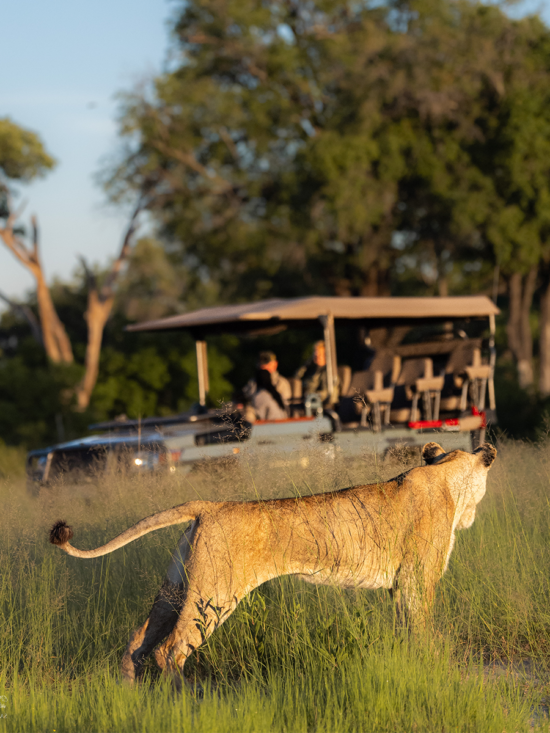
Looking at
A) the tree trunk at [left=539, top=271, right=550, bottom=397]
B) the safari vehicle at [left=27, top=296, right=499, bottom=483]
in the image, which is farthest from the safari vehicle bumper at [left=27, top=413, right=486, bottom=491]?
the tree trunk at [left=539, top=271, right=550, bottom=397]

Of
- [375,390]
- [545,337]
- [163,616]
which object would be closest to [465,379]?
[375,390]

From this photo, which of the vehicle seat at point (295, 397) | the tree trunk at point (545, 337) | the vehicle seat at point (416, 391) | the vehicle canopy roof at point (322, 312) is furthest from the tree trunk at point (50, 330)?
the vehicle seat at point (416, 391)

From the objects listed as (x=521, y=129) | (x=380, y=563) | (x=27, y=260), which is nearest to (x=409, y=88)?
(x=521, y=129)

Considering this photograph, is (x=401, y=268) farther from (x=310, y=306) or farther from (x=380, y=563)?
(x=380, y=563)

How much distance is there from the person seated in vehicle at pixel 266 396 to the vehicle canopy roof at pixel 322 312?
0.59 meters

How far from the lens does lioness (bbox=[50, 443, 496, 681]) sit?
150 inches

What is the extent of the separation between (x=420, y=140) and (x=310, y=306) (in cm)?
1126

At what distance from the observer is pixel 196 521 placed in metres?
3.94

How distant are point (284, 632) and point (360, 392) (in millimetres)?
5308

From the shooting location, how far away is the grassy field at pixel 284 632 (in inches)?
139

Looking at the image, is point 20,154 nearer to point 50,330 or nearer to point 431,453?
point 50,330

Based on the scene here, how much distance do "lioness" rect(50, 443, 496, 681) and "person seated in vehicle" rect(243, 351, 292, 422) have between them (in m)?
5.28

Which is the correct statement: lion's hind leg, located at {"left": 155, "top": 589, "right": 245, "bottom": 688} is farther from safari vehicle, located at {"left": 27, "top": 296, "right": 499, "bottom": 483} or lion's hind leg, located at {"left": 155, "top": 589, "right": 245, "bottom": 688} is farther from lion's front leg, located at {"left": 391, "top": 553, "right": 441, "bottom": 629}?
safari vehicle, located at {"left": 27, "top": 296, "right": 499, "bottom": 483}

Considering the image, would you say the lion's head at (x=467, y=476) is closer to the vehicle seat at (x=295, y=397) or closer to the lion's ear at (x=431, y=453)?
the lion's ear at (x=431, y=453)
